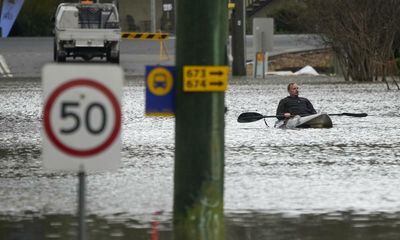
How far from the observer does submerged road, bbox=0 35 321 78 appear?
152ft

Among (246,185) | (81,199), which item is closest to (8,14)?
(246,185)

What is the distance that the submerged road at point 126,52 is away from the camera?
46469 mm

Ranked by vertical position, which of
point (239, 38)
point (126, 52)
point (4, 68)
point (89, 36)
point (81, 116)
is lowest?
point (4, 68)

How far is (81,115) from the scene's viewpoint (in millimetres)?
6953

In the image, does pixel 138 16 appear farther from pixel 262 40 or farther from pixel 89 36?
pixel 89 36

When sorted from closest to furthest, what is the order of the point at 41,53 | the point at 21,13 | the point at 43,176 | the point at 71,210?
the point at 71,210 < the point at 43,176 < the point at 41,53 < the point at 21,13

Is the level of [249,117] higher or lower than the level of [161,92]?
lower

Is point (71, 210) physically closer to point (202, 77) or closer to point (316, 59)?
point (202, 77)

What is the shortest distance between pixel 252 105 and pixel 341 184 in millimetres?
14243

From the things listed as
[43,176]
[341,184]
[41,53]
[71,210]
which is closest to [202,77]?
[71,210]

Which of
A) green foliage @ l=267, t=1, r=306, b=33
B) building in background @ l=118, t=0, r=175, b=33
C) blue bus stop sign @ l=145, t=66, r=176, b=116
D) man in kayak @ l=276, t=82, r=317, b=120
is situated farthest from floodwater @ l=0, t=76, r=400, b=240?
building in background @ l=118, t=0, r=175, b=33

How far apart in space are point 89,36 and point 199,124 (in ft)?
117

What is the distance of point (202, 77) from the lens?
27.0ft

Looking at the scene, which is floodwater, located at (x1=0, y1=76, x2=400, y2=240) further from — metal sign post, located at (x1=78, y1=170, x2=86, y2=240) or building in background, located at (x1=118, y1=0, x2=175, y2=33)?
building in background, located at (x1=118, y1=0, x2=175, y2=33)
